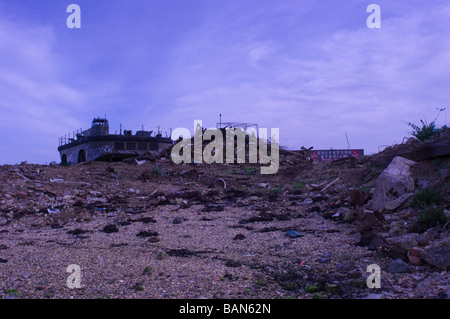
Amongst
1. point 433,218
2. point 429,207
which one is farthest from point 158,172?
point 433,218

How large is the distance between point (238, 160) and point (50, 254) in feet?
41.1

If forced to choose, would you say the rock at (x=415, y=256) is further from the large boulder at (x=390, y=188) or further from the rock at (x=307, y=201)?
the rock at (x=307, y=201)

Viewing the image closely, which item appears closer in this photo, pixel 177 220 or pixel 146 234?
pixel 146 234

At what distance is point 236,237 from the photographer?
18.7 ft

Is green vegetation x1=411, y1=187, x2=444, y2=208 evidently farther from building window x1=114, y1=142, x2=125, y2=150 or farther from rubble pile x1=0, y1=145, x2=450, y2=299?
building window x1=114, y1=142, x2=125, y2=150

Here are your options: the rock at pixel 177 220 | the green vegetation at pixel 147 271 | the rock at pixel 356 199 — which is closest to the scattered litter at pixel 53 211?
the rock at pixel 177 220

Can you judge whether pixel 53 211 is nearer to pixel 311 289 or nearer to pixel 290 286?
pixel 290 286

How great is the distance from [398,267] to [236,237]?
2.46 m

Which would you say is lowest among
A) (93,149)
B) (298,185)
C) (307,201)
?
(307,201)

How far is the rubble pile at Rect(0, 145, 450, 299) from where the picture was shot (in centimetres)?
349
